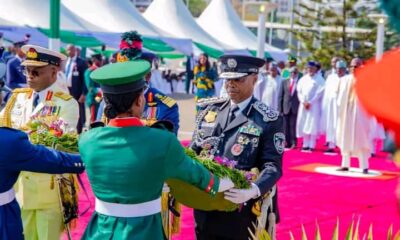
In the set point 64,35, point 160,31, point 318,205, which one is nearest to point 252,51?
point 160,31

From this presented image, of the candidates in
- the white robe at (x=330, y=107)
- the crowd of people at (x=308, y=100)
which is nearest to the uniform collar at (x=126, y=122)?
the crowd of people at (x=308, y=100)

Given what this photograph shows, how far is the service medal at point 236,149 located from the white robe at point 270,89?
30.8 feet

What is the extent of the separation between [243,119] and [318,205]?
395cm

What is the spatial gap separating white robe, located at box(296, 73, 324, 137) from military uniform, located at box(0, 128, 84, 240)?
9534 mm

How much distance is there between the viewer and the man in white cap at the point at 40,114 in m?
4.02

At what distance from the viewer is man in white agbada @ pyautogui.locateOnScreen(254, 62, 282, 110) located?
13.2 meters

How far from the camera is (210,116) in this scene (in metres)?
4.00

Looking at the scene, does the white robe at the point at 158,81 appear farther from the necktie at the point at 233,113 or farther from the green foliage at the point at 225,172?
the green foliage at the point at 225,172

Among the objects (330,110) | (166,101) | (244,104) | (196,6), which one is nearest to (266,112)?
(244,104)

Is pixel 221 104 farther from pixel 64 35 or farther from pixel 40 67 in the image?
pixel 64 35

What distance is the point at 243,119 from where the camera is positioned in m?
3.82

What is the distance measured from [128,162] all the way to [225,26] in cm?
2718

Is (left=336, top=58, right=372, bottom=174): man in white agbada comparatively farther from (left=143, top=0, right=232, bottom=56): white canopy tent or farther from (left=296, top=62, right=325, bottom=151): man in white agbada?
(left=143, top=0, right=232, bottom=56): white canopy tent

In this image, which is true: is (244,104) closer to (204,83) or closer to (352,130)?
→ (352,130)
